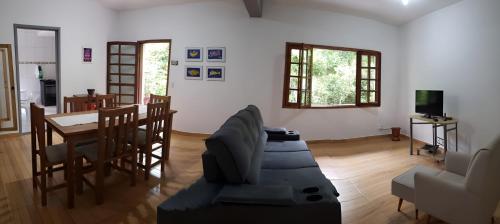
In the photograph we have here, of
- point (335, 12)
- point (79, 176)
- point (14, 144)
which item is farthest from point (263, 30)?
point (14, 144)

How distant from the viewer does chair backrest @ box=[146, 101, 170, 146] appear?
3.16 m

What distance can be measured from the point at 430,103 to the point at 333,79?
5.46 feet

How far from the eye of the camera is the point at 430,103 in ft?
15.0

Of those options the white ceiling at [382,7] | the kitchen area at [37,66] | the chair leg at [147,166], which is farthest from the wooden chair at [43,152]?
the kitchen area at [37,66]

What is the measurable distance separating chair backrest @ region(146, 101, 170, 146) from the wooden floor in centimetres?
46

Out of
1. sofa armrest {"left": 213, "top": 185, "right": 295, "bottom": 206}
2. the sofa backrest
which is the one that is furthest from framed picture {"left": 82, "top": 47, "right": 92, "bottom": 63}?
sofa armrest {"left": 213, "top": 185, "right": 295, "bottom": 206}

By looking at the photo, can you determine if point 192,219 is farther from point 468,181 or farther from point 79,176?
point 468,181

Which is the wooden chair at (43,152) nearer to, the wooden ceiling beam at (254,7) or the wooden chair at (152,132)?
the wooden chair at (152,132)

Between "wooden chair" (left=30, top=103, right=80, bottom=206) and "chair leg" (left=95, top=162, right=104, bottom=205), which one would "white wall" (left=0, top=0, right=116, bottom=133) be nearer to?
"wooden chair" (left=30, top=103, right=80, bottom=206)

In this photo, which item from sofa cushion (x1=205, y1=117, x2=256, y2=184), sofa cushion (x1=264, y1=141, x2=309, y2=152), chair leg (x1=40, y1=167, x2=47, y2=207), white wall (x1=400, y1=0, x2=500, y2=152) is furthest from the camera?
white wall (x1=400, y1=0, x2=500, y2=152)

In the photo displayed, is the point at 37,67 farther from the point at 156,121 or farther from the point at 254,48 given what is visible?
the point at 156,121

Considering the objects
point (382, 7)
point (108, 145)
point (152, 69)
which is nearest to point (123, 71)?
point (152, 69)

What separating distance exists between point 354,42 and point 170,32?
348 cm

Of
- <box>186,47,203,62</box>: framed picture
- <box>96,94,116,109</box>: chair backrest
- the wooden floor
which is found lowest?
the wooden floor
